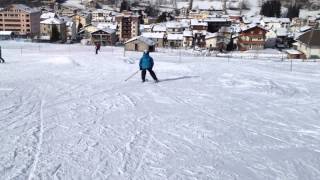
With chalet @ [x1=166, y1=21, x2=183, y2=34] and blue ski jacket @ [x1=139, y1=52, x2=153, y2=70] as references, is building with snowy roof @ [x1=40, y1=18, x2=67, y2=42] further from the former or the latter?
blue ski jacket @ [x1=139, y1=52, x2=153, y2=70]

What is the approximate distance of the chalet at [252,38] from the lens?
56656mm

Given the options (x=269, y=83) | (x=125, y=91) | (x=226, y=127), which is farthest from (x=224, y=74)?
(x=226, y=127)

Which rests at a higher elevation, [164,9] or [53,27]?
[164,9]

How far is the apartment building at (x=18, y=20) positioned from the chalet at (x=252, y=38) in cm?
3379

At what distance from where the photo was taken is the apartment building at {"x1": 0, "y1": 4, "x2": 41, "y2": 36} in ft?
221

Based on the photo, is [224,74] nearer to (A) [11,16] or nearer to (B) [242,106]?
(B) [242,106]

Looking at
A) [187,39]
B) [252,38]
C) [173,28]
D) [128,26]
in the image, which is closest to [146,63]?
[252,38]

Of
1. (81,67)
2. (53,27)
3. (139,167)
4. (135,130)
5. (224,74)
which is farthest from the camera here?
(53,27)

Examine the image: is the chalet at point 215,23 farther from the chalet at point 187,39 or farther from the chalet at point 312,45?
the chalet at point 312,45

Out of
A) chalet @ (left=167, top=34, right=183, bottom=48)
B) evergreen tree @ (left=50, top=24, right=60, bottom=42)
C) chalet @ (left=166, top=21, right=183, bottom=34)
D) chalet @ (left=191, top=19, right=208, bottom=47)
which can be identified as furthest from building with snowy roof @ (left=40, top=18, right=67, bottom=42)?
chalet @ (left=191, top=19, right=208, bottom=47)

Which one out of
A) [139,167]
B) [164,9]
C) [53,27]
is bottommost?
[139,167]

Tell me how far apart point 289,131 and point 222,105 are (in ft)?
7.41

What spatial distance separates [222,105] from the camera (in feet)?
28.9

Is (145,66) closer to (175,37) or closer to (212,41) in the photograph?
(212,41)
